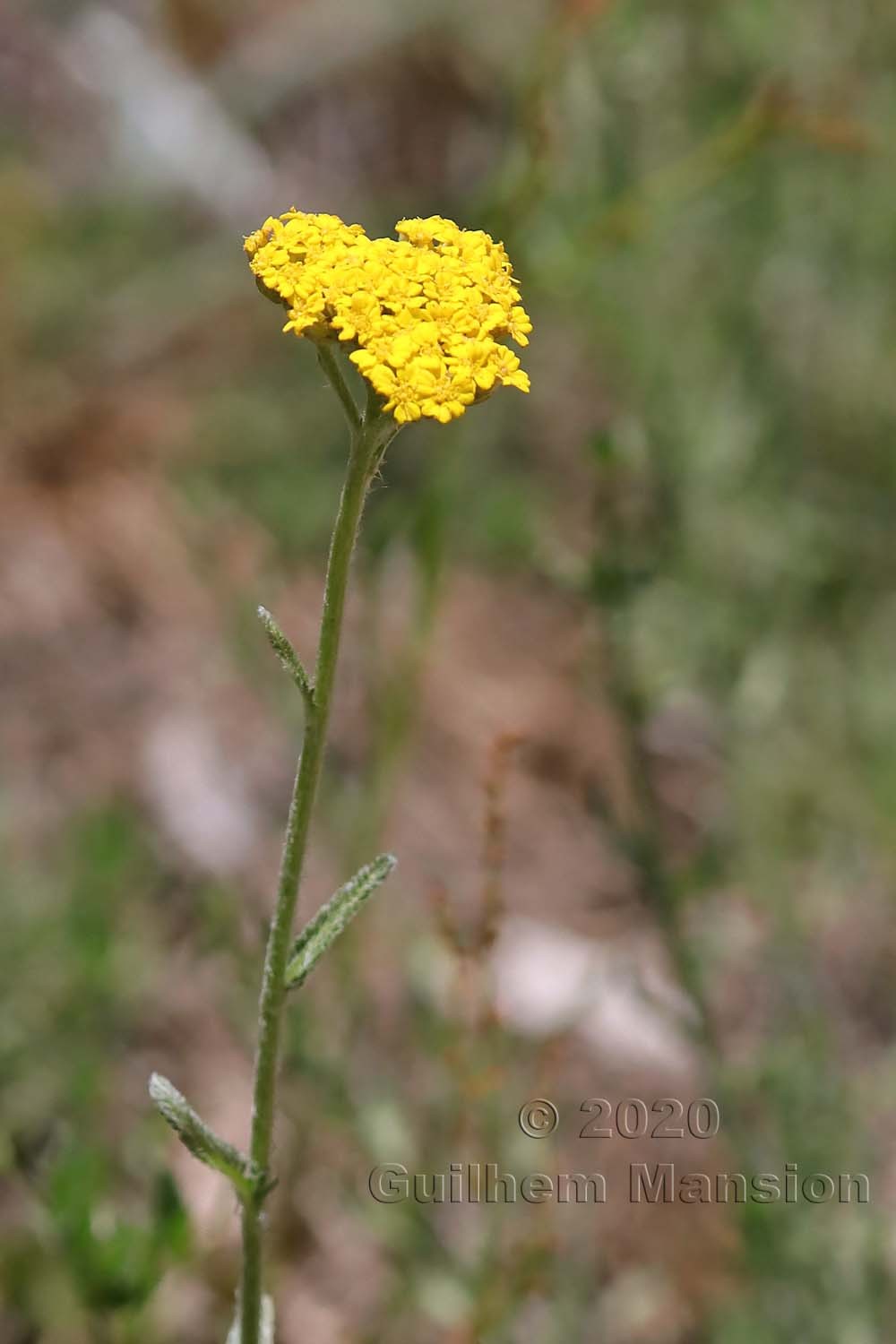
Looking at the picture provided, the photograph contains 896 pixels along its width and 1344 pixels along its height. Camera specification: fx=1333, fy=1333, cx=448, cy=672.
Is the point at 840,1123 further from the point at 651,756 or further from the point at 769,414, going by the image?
the point at 769,414

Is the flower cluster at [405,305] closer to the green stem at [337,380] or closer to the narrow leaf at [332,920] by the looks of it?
the green stem at [337,380]

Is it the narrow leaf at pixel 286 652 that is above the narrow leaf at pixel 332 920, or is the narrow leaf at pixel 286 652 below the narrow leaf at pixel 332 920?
above

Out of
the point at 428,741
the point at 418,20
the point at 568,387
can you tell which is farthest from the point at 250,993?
the point at 418,20

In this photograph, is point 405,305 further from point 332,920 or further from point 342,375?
point 332,920

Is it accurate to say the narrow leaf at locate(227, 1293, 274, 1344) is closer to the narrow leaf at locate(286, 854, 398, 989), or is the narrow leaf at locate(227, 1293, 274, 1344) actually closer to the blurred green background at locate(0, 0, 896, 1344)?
the blurred green background at locate(0, 0, 896, 1344)

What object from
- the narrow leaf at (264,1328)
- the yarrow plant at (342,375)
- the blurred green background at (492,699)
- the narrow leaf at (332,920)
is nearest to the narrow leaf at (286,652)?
the yarrow plant at (342,375)

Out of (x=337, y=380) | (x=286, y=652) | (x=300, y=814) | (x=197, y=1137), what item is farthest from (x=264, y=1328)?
(x=337, y=380)

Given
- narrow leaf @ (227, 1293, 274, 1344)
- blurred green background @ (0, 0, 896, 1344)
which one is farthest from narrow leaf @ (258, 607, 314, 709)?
narrow leaf @ (227, 1293, 274, 1344)
